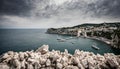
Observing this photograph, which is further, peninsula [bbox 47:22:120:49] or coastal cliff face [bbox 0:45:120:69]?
peninsula [bbox 47:22:120:49]

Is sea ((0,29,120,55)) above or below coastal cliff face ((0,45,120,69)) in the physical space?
below

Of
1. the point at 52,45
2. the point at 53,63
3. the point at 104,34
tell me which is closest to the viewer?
the point at 53,63

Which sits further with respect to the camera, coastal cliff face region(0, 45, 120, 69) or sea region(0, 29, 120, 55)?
sea region(0, 29, 120, 55)

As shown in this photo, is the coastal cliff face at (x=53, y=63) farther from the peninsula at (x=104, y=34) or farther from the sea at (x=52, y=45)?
the peninsula at (x=104, y=34)

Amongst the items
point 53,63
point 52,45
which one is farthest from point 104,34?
point 53,63

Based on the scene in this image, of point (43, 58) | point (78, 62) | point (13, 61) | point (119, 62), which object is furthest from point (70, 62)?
point (13, 61)

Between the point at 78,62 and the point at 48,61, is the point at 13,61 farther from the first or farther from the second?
the point at 78,62

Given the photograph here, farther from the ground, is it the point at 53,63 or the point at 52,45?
the point at 53,63

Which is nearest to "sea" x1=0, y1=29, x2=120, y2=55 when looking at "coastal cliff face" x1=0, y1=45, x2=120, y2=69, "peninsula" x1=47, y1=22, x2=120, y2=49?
"peninsula" x1=47, y1=22, x2=120, y2=49

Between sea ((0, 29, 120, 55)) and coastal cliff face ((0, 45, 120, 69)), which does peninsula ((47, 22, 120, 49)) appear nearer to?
sea ((0, 29, 120, 55))

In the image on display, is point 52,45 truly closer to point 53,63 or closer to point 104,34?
point 104,34

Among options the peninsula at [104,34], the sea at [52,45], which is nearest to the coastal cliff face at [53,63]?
the sea at [52,45]
